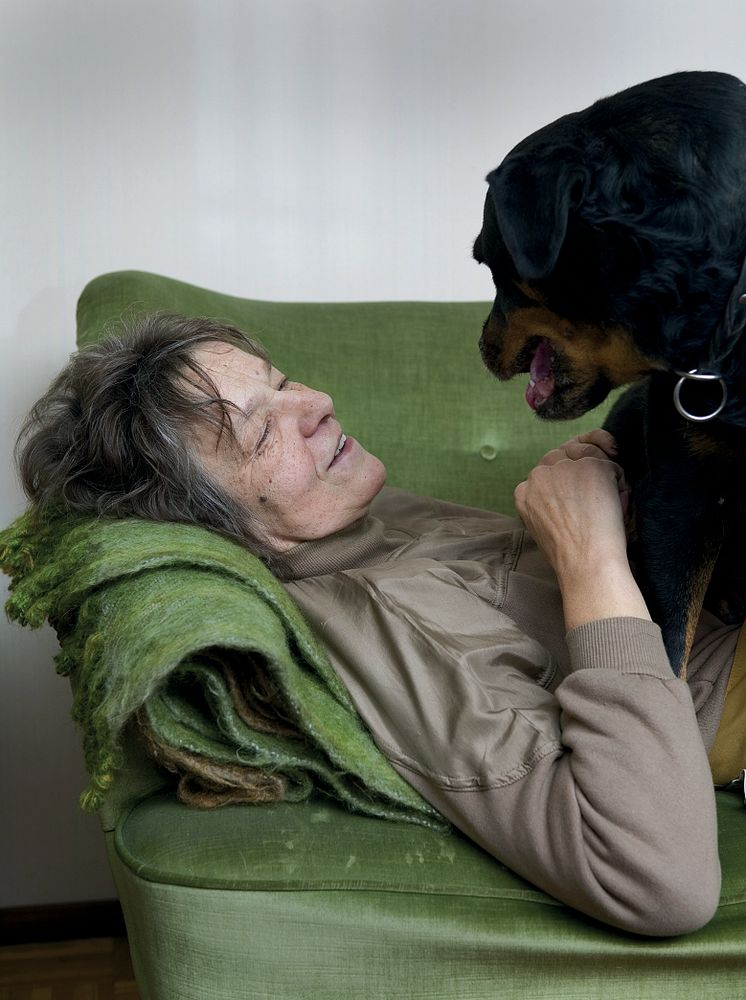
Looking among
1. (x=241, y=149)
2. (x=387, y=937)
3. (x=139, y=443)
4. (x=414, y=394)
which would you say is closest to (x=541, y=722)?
(x=387, y=937)

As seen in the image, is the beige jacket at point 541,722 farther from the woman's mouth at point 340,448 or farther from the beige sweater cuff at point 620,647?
the woman's mouth at point 340,448

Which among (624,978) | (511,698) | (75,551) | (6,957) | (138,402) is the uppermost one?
(138,402)

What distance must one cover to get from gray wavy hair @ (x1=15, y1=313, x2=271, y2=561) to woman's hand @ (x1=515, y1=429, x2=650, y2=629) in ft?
1.22

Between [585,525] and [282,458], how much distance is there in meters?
0.39

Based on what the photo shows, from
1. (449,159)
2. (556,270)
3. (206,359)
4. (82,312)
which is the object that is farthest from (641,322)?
(449,159)

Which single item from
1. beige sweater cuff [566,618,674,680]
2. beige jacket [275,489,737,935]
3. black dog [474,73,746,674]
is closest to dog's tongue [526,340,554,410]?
black dog [474,73,746,674]

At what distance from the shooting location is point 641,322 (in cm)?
121

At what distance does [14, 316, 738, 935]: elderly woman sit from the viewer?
1.03m

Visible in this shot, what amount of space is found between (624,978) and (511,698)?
301 mm

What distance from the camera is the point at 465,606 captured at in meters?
1.24

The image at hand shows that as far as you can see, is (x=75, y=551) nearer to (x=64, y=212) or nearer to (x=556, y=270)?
(x=556, y=270)

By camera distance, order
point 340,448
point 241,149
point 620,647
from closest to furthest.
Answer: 1. point 620,647
2. point 340,448
3. point 241,149

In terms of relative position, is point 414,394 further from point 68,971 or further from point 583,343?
point 68,971

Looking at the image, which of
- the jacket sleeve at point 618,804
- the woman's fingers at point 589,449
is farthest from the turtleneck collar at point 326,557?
the jacket sleeve at point 618,804
